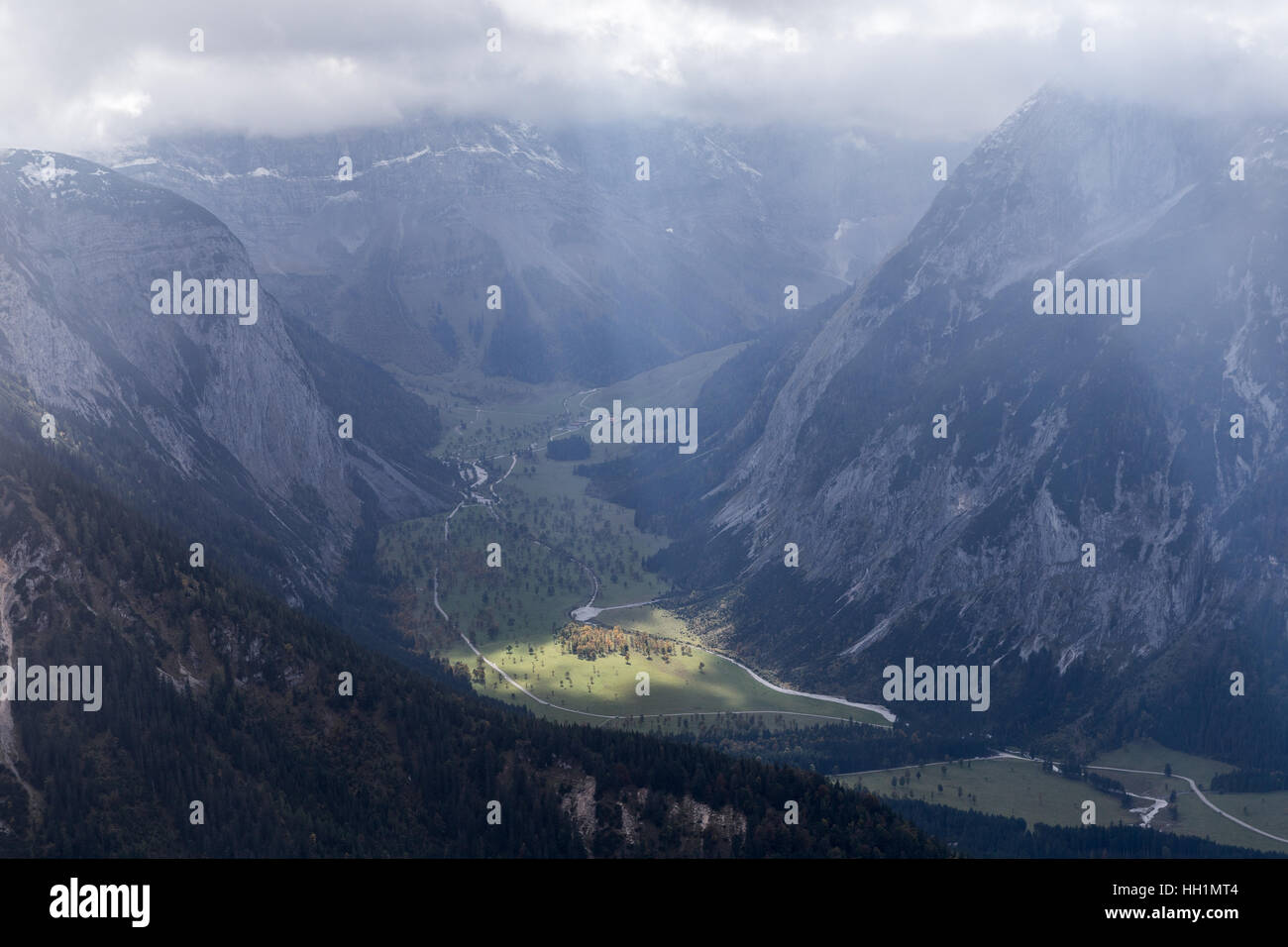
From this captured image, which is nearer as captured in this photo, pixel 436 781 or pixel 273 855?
pixel 273 855

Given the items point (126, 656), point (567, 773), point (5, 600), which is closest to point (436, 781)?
point (567, 773)

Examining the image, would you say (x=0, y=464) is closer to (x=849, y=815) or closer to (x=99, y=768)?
(x=99, y=768)
